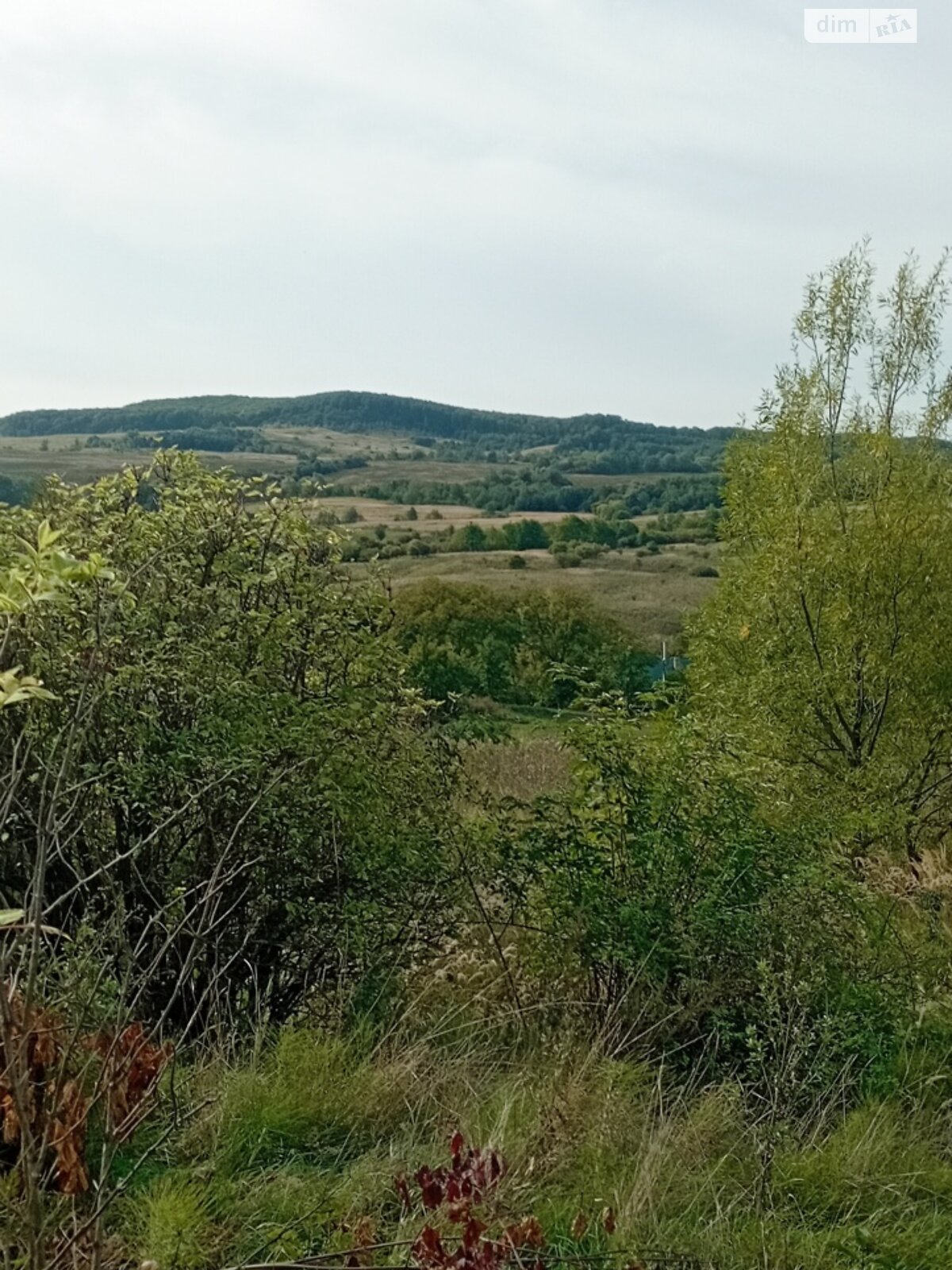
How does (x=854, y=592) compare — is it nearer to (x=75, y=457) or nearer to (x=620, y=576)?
(x=620, y=576)

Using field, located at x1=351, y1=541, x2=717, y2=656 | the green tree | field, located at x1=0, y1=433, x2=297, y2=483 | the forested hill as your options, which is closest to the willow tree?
the green tree

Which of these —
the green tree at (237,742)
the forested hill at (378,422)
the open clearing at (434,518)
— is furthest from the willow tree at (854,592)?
the forested hill at (378,422)

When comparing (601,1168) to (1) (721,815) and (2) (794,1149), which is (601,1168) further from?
(1) (721,815)

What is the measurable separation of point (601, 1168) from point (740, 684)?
8.00 metres

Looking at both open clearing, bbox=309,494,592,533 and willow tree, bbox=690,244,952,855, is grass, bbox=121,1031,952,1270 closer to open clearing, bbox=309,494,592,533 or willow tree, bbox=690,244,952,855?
willow tree, bbox=690,244,952,855

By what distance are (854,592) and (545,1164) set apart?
316 inches

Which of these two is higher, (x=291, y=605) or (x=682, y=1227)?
(x=291, y=605)

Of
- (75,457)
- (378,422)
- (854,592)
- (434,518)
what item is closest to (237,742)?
(854,592)

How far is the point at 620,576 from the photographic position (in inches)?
2598

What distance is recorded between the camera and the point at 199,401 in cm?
13875

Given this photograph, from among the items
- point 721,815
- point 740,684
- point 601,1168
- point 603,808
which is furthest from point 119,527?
point 740,684

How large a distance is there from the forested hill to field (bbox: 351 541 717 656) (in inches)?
1805

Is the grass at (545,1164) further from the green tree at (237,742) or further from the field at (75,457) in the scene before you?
the field at (75,457)

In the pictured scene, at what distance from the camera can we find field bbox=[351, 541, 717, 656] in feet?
176
